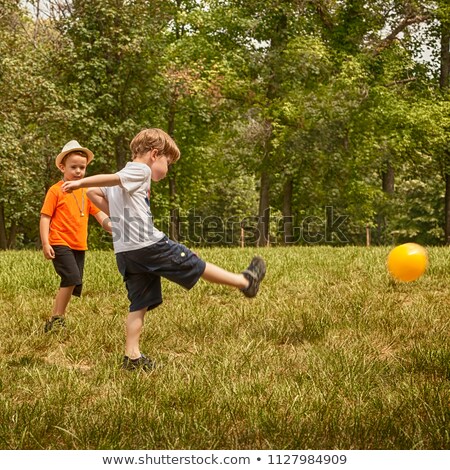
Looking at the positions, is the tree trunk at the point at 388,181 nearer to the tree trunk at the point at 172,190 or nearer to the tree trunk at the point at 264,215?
the tree trunk at the point at 264,215

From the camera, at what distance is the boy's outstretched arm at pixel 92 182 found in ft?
12.3

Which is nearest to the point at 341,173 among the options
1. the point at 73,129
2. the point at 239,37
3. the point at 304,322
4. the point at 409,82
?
the point at 409,82

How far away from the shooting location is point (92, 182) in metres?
3.75

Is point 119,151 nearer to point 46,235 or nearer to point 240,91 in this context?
point 240,91

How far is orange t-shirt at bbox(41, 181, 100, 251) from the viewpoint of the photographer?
572 cm

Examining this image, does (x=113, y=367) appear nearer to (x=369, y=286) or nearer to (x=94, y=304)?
(x=94, y=304)

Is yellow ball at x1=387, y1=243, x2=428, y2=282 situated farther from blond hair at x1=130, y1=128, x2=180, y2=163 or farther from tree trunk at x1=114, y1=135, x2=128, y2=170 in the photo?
tree trunk at x1=114, y1=135, x2=128, y2=170

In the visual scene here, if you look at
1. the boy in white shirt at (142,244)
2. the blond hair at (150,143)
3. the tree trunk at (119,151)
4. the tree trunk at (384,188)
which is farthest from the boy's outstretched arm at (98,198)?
the tree trunk at (384,188)

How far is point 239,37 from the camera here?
27.2m

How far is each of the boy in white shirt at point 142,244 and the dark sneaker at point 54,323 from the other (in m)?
1.37

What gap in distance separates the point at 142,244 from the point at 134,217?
194 millimetres

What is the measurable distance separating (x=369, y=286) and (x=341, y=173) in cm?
2047

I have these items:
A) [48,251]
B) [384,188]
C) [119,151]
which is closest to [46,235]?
[48,251]

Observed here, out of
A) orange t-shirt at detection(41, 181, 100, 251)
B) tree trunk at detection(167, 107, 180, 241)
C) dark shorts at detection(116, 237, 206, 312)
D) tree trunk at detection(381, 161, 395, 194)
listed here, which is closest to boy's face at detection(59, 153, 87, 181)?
orange t-shirt at detection(41, 181, 100, 251)
